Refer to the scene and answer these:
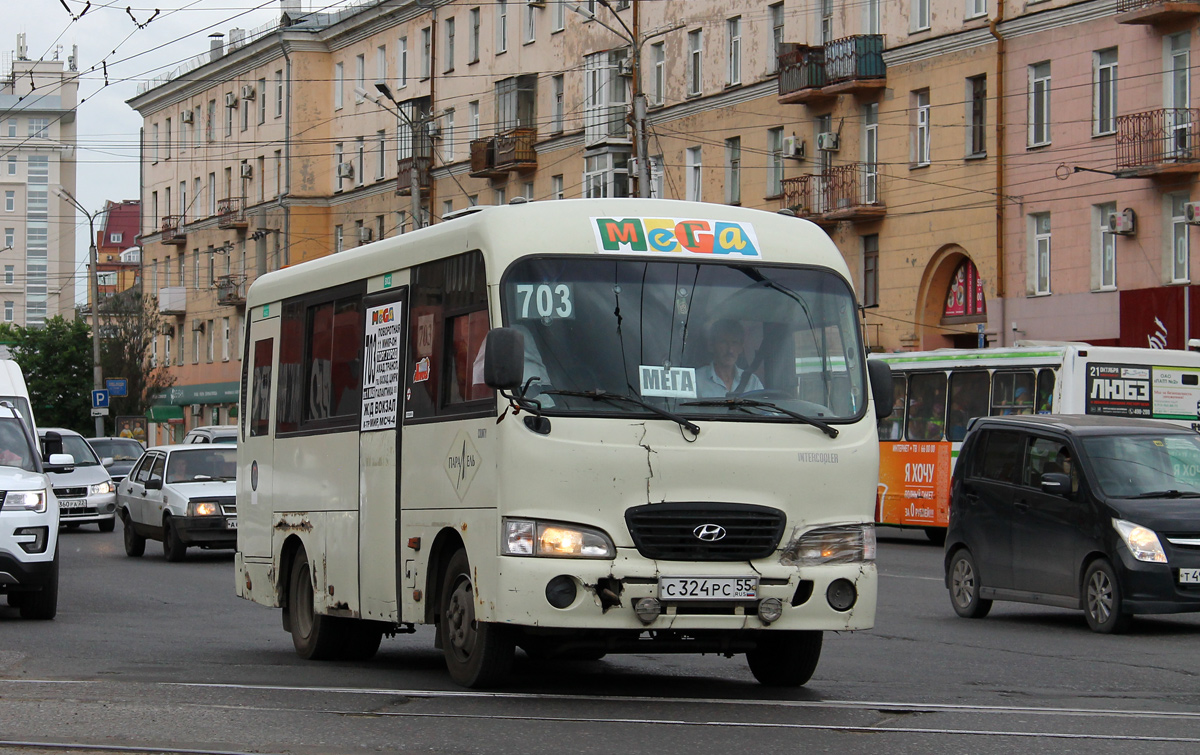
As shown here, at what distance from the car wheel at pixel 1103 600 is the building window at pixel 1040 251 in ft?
79.8

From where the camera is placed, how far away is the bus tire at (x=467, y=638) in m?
10.1

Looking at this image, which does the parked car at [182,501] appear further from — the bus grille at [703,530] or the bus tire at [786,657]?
the bus grille at [703,530]

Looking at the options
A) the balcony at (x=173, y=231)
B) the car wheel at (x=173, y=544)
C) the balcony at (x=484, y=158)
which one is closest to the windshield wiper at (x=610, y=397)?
the car wheel at (x=173, y=544)

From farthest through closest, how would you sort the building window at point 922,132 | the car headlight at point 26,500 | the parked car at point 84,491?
the building window at point 922,132 → the parked car at point 84,491 → the car headlight at point 26,500

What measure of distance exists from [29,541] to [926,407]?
1788 cm

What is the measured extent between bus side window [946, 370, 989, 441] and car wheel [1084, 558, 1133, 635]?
13.2 m

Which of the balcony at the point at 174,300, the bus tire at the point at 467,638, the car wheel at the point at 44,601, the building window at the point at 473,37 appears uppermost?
the building window at the point at 473,37

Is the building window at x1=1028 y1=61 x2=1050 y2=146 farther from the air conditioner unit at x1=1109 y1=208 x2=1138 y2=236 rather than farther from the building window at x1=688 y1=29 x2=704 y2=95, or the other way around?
the building window at x1=688 y1=29 x2=704 y2=95

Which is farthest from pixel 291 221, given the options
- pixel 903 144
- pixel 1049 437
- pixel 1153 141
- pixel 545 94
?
pixel 1049 437

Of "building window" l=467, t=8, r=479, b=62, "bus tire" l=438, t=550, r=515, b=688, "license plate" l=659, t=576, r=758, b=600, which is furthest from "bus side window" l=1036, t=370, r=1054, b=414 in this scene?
"building window" l=467, t=8, r=479, b=62

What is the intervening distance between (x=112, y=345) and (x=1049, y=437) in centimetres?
6383

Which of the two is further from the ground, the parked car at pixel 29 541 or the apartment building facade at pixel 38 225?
the apartment building facade at pixel 38 225

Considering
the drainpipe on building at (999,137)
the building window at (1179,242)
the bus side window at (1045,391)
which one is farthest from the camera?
the drainpipe on building at (999,137)

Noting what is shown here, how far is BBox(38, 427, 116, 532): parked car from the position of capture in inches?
1330
